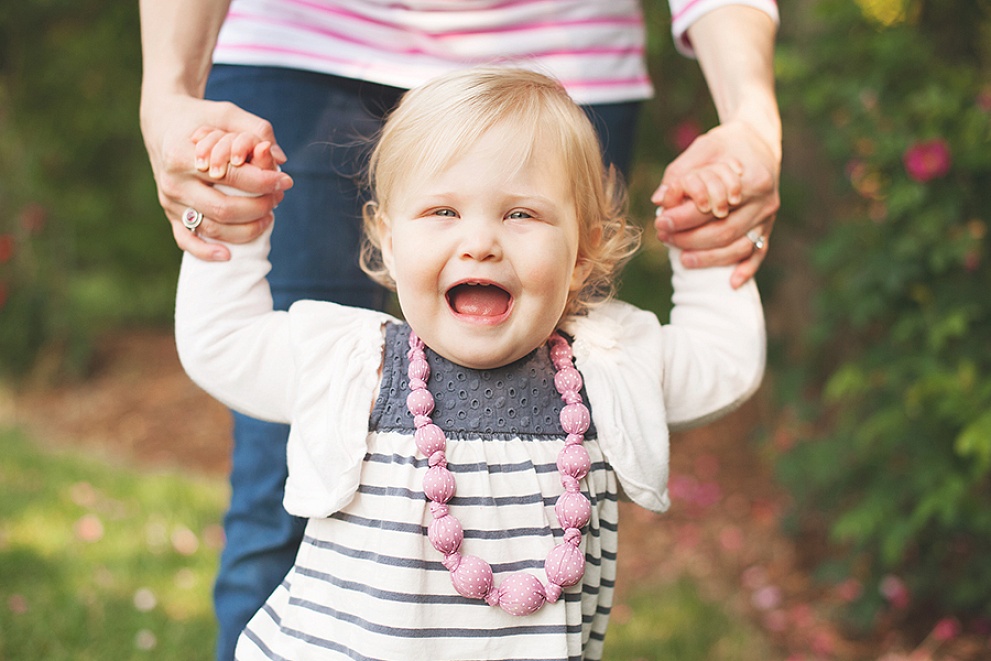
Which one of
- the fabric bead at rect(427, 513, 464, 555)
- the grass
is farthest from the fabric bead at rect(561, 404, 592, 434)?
the grass

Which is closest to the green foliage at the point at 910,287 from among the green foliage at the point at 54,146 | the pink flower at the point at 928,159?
the pink flower at the point at 928,159

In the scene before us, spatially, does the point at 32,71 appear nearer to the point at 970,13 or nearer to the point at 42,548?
the point at 42,548

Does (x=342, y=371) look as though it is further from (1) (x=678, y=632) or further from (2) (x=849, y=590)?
(2) (x=849, y=590)

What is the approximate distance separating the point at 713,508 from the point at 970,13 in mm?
2123

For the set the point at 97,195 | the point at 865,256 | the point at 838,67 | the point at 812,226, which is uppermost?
the point at 97,195

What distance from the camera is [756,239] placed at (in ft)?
5.41

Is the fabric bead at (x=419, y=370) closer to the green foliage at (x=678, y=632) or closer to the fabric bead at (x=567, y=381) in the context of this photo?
the fabric bead at (x=567, y=381)

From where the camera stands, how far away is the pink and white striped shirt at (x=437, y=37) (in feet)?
5.63

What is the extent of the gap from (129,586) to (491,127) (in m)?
2.19

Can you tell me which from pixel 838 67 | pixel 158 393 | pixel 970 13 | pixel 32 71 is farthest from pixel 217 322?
pixel 32 71

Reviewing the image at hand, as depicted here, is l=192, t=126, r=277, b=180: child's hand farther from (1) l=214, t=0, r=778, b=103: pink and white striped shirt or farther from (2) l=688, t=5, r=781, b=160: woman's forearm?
(2) l=688, t=5, r=781, b=160: woman's forearm

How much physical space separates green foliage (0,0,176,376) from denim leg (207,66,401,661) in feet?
12.8

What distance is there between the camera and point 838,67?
10.0 feet

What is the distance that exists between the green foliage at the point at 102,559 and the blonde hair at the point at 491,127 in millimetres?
1647
